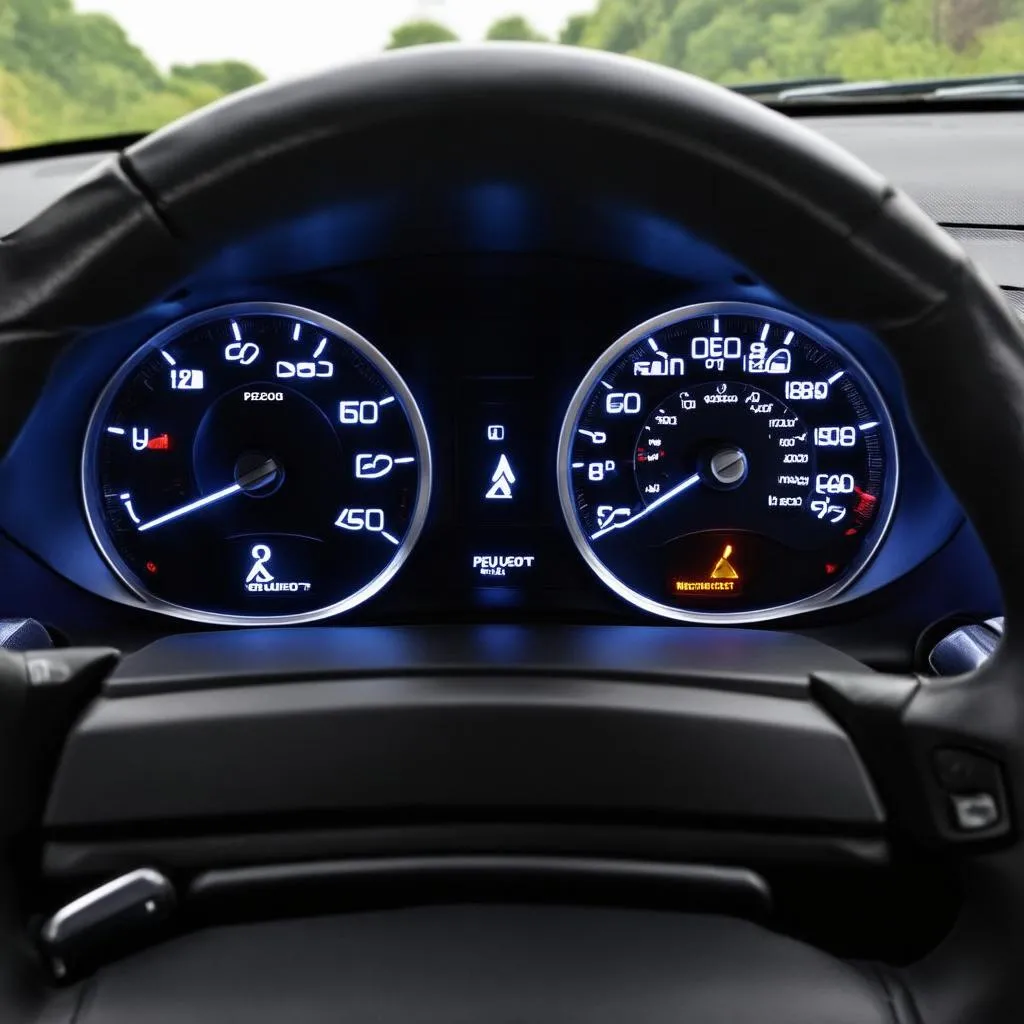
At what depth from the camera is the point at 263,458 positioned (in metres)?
2.38

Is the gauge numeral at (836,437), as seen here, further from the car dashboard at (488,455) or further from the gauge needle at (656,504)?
the gauge needle at (656,504)

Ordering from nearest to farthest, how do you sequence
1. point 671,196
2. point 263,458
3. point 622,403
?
point 671,196, point 263,458, point 622,403

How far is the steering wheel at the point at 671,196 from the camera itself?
133 cm

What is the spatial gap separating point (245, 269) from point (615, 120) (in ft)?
3.43

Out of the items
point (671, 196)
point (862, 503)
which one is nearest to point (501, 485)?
point (862, 503)

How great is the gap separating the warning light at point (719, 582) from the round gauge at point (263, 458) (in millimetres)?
522

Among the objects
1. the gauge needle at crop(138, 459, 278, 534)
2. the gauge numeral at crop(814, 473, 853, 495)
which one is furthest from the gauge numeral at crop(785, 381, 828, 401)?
the gauge needle at crop(138, 459, 278, 534)

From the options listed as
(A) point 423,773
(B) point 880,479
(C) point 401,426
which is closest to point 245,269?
(C) point 401,426

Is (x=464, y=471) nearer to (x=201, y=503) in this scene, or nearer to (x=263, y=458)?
(x=263, y=458)

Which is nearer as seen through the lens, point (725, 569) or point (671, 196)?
point (671, 196)

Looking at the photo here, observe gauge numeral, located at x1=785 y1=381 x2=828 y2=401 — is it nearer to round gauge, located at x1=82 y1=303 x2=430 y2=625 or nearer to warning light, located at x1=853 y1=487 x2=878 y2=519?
warning light, located at x1=853 y1=487 x2=878 y2=519

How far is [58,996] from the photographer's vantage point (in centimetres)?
147

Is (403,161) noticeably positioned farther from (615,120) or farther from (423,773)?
(423,773)

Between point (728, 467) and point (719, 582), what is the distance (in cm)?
22
